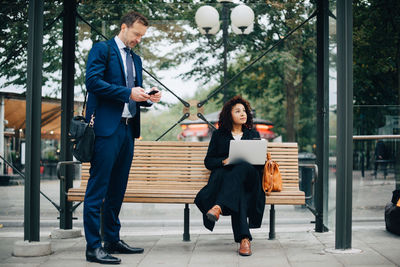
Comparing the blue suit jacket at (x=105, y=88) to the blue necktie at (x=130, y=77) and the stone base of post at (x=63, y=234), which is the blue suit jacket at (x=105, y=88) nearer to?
the blue necktie at (x=130, y=77)

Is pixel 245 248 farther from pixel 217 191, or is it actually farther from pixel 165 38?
pixel 165 38

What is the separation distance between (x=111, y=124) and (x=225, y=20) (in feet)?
13.2

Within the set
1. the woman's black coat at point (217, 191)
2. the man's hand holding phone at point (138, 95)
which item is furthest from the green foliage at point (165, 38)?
the man's hand holding phone at point (138, 95)

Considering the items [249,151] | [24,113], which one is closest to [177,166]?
[249,151]

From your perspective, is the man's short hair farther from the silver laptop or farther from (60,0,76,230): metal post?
(60,0,76,230): metal post

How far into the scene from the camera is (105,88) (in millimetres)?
4316

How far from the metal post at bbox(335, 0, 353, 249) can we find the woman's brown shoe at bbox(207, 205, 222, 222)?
3.43ft

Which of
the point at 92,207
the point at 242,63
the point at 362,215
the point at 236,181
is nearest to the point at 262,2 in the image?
the point at 242,63

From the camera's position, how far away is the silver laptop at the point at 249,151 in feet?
16.2

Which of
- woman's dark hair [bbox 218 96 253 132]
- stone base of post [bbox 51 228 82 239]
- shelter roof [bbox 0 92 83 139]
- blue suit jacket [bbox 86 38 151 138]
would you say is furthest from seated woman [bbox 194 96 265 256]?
shelter roof [bbox 0 92 83 139]

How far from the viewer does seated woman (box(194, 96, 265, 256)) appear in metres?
4.68

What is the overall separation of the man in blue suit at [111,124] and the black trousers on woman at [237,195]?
796 millimetres

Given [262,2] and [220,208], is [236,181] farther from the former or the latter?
[262,2]

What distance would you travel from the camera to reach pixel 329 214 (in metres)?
→ 5.72
